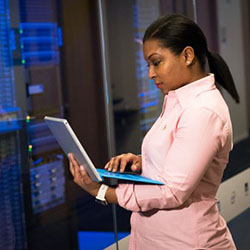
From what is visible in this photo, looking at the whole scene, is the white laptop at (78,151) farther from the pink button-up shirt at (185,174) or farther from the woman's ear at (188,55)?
the woman's ear at (188,55)

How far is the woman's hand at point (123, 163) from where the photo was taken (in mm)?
1832

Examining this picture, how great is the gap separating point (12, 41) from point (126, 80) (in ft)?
6.13

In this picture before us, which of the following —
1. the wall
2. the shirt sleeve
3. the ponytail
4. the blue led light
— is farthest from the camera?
the wall

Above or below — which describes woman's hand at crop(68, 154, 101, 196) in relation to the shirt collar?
below

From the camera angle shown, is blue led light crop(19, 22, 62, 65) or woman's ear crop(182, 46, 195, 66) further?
blue led light crop(19, 22, 62, 65)

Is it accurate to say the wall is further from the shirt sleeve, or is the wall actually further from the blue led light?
the shirt sleeve

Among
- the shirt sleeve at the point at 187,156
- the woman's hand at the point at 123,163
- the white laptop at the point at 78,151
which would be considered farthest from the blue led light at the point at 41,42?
the shirt sleeve at the point at 187,156

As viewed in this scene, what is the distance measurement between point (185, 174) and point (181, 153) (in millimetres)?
64

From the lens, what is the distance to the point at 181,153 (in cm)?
155

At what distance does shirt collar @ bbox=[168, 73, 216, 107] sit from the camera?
1.64 metres

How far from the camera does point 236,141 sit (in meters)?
6.48

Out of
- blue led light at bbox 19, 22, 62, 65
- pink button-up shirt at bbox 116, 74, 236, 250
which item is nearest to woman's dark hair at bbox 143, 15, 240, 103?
pink button-up shirt at bbox 116, 74, 236, 250

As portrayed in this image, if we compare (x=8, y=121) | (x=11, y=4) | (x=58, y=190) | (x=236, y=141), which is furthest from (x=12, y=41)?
(x=236, y=141)

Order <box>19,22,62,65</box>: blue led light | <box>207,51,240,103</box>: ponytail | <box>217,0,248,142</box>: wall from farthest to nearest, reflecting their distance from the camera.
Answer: <box>217,0,248,142</box>: wall → <box>19,22,62,65</box>: blue led light → <box>207,51,240,103</box>: ponytail
